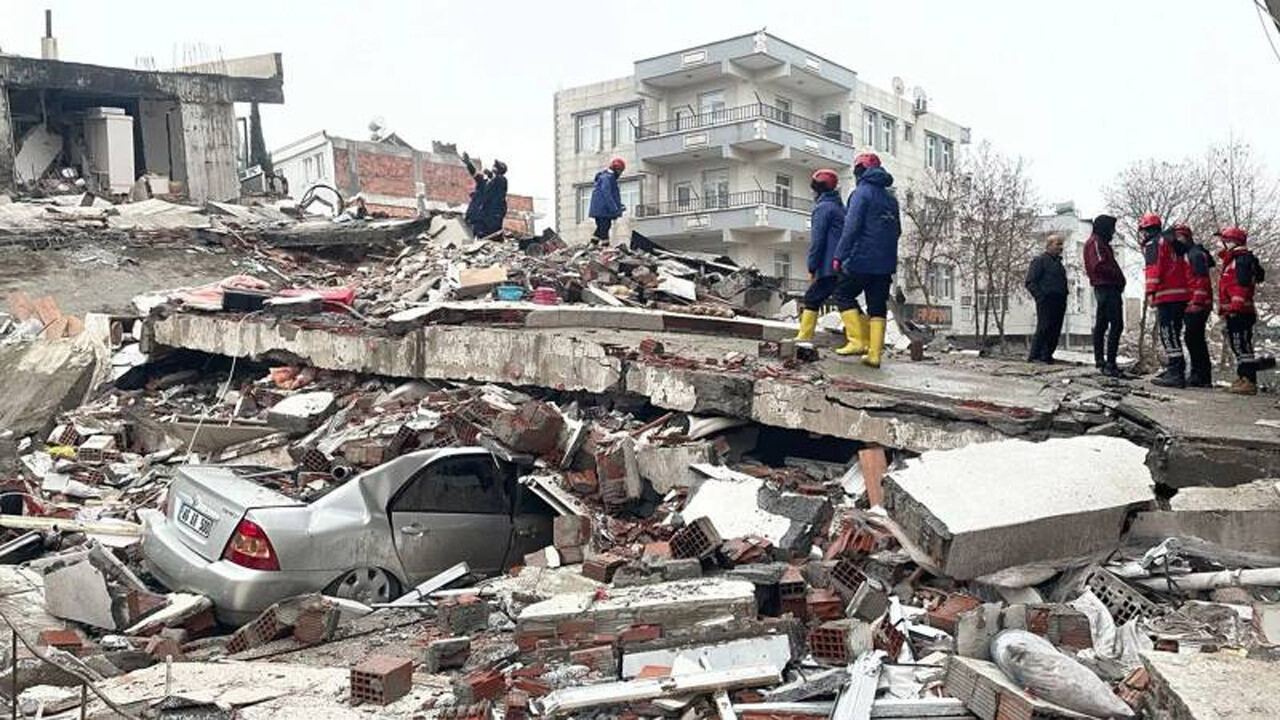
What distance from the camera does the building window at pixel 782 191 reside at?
37906 mm

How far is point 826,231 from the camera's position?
8742 mm

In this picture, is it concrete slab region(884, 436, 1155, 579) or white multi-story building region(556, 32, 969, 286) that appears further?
white multi-story building region(556, 32, 969, 286)

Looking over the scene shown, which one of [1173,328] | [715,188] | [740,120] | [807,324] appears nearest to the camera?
[1173,328]

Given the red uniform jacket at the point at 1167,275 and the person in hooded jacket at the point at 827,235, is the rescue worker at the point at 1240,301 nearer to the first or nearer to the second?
the red uniform jacket at the point at 1167,275

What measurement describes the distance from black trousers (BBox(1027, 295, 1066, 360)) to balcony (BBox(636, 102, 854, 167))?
2680 cm

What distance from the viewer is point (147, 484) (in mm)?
9516

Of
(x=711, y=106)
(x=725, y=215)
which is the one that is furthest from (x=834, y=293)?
(x=711, y=106)

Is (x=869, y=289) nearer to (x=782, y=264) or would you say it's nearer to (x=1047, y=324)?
(x=1047, y=324)

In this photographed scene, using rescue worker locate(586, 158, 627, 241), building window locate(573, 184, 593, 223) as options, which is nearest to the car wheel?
rescue worker locate(586, 158, 627, 241)

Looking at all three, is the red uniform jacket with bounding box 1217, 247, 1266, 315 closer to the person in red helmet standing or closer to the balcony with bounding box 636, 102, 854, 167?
the person in red helmet standing

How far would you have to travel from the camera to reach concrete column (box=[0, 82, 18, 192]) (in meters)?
24.7

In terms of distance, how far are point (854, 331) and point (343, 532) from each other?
4879mm

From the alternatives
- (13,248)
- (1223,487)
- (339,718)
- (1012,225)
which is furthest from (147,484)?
(1012,225)

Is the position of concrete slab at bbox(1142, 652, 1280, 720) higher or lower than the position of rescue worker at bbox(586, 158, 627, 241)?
lower
